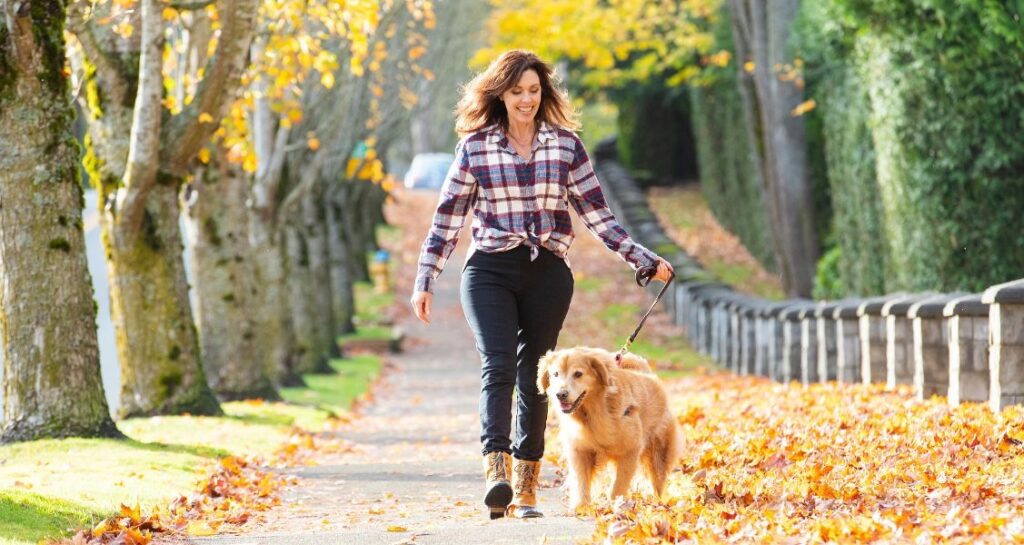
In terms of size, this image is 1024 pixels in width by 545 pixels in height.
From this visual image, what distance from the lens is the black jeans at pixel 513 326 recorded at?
774cm

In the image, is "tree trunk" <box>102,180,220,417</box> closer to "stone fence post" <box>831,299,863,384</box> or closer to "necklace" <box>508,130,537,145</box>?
"stone fence post" <box>831,299,863,384</box>

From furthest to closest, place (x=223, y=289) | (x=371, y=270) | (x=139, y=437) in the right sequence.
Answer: (x=371, y=270)
(x=223, y=289)
(x=139, y=437)

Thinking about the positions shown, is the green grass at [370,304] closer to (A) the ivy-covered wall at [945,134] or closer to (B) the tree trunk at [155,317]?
(A) the ivy-covered wall at [945,134]

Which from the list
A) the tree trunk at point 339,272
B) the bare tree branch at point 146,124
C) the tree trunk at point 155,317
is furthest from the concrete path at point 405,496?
the tree trunk at point 339,272

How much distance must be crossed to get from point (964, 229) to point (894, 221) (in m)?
1.79

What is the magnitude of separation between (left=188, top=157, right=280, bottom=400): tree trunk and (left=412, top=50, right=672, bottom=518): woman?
34.7 feet

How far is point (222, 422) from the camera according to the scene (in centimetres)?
1488

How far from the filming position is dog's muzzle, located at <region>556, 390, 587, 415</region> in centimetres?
733

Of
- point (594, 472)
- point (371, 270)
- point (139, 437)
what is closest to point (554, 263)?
point (594, 472)

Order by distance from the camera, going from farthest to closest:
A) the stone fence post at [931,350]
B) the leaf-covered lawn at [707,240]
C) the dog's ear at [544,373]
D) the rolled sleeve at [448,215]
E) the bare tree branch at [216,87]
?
1. the leaf-covered lawn at [707,240]
2. the bare tree branch at [216,87]
3. the stone fence post at [931,350]
4. the rolled sleeve at [448,215]
5. the dog's ear at [544,373]

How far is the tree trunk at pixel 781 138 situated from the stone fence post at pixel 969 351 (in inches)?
494

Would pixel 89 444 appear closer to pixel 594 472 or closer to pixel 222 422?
pixel 222 422

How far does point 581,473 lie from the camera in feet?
25.7

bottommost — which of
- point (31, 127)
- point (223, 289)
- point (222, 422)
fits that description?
point (222, 422)
